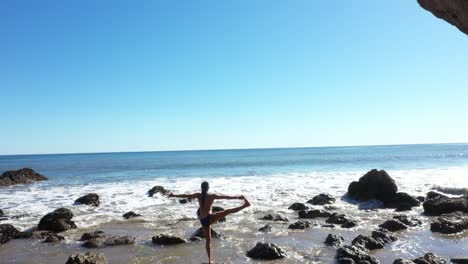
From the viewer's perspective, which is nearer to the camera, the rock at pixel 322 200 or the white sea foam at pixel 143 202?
the white sea foam at pixel 143 202

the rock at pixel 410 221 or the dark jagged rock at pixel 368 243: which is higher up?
the dark jagged rock at pixel 368 243

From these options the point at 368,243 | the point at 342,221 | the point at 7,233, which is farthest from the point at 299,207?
the point at 7,233

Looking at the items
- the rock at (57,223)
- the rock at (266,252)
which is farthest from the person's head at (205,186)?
the rock at (57,223)

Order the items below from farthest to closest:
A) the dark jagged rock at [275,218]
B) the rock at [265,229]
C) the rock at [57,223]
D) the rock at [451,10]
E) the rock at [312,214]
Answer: the rock at [312,214] → the dark jagged rock at [275,218] → the rock at [57,223] → the rock at [265,229] → the rock at [451,10]

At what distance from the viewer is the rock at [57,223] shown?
14555mm

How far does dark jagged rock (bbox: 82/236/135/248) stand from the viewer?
11859 mm

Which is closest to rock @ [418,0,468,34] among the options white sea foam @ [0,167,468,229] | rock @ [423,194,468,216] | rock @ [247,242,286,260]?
rock @ [247,242,286,260]

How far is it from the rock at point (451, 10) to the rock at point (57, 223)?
13.8m

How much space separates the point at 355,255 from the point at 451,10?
235 inches

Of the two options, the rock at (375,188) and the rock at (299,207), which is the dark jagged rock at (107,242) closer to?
the rock at (299,207)

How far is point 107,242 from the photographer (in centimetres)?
1200

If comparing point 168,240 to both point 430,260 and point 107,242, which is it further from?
point 430,260

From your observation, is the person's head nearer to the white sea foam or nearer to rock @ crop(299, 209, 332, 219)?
the white sea foam

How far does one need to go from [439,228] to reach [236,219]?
750 centimetres
